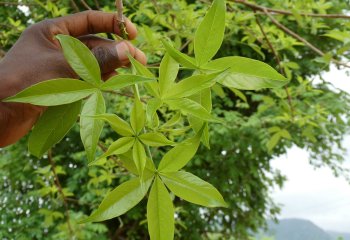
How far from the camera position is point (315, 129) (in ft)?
11.7

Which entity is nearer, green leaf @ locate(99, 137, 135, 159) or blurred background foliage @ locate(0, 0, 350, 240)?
green leaf @ locate(99, 137, 135, 159)

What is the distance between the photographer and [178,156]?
0.99 ft

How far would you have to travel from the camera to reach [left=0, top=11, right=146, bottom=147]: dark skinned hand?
1.18 ft

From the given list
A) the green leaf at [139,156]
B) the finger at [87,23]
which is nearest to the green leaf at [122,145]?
the green leaf at [139,156]

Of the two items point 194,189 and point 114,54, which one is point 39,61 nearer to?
point 114,54

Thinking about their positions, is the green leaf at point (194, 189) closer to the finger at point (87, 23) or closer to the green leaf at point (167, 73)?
the green leaf at point (167, 73)

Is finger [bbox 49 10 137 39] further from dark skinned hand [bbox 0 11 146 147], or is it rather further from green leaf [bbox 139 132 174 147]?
green leaf [bbox 139 132 174 147]

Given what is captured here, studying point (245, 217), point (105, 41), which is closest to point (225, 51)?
point (245, 217)

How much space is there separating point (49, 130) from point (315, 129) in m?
3.46

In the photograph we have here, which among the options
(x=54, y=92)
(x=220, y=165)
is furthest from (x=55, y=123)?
(x=220, y=165)

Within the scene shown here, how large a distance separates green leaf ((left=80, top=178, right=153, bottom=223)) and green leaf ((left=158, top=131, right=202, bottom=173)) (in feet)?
0.05

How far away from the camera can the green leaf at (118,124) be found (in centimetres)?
27

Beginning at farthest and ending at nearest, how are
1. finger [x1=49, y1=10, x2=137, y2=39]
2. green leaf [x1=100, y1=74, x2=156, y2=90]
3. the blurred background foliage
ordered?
the blurred background foliage
finger [x1=49, y1=10, x2=137, y2=39]
green leaf [x1=100, y1=74, x2=156, y2=90]

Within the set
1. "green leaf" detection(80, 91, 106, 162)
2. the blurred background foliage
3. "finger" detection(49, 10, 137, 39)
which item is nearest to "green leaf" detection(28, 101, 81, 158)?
"green leaf" detection(80, 91, 106, 162)
